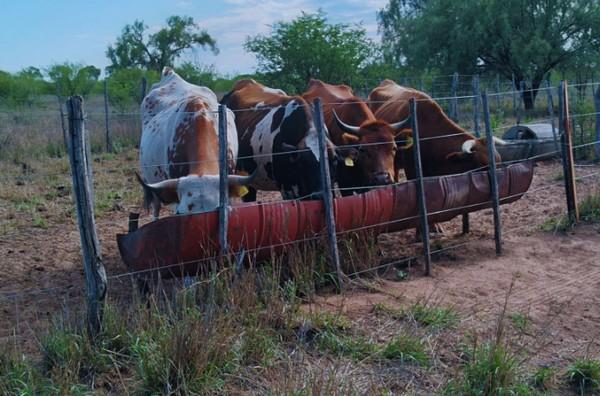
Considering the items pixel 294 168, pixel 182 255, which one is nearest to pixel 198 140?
pixel 294 168

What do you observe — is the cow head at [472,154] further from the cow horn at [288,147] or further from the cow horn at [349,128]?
the cow horn at [288,147]

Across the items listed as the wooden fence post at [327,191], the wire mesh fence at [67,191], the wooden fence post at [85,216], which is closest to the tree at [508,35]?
the wire mesh fence at [67,191]

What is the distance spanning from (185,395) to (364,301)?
84.4 inches

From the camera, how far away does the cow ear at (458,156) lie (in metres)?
7.50

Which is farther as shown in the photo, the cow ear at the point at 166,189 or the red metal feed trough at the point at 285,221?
the cow ear at the point at 166,189

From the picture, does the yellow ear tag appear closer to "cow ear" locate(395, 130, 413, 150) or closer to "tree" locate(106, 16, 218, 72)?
"cow ear" locate(395, 130, 413, 150)

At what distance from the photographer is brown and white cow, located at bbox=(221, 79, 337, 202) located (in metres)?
6.68

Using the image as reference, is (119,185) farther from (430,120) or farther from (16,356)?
(16,356)

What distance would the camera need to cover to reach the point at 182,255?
4.96 meters

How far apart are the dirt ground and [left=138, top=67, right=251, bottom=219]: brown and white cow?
1.01 metres

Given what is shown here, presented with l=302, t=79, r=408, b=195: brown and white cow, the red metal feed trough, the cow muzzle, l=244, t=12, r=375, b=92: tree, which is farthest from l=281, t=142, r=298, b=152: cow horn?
l=244, t=12, r=375, b=92: tree

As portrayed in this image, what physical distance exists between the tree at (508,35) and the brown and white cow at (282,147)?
18.6m

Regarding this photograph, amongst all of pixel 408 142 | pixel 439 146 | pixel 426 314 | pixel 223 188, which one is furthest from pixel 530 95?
pixel 223 188

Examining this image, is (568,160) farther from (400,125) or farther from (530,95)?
(530,95)
